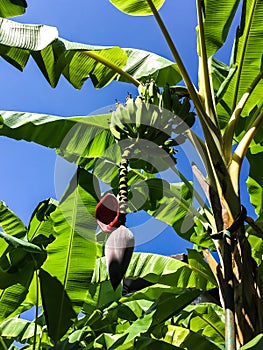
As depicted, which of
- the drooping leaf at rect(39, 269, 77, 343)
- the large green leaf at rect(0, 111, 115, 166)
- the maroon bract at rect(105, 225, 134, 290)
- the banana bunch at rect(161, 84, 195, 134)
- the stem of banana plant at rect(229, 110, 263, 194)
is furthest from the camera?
the large green leaf at rect(0, 111, 115, 166)

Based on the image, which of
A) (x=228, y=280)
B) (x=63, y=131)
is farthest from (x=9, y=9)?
(x=228, y=280)

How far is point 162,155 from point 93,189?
541mm

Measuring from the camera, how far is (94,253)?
60.6 inches

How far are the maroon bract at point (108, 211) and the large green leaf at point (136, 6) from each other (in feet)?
3.25

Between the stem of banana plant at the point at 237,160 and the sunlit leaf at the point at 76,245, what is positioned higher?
the stem of banana plant at the point at 237,160

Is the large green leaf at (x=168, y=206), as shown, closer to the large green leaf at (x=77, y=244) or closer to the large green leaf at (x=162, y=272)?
the large green leaf at (x=162, y=272)

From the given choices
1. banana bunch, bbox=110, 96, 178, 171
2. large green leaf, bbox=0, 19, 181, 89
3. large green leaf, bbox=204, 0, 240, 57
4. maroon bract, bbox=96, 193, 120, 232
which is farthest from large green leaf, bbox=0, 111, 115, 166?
maroon bract, bbox=96, 193, 120, 232

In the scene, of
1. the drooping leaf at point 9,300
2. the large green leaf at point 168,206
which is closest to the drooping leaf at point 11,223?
the drooping leaf at point 9,300

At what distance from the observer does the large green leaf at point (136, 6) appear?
1.67m

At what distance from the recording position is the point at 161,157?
106cm

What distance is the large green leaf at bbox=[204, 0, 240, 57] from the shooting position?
164cm

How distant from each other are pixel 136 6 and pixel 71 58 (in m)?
0.32

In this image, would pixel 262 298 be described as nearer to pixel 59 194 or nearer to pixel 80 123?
pixel 59 194

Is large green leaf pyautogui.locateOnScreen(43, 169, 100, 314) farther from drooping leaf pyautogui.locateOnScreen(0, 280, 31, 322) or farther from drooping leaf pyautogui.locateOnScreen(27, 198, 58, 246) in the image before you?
drooping leaf pyautogui.locateOnScreen(0, 280, 31, 322)
